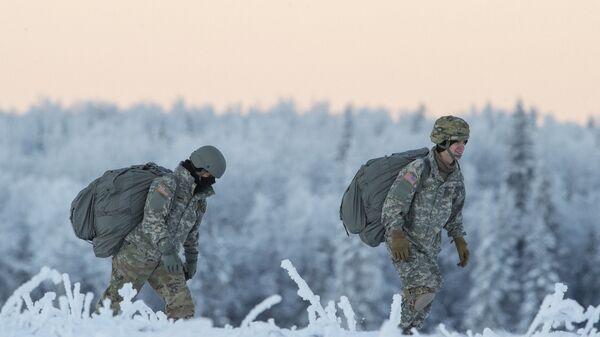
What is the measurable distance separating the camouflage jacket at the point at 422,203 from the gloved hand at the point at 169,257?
1.38 meters

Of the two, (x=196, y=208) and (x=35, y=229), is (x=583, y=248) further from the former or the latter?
(x=196, y=208)

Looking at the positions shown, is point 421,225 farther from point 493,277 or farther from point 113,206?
point 493,277

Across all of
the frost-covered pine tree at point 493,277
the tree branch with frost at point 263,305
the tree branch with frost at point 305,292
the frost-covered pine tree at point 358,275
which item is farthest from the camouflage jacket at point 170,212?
the frost-covered pine tree at point 358,275

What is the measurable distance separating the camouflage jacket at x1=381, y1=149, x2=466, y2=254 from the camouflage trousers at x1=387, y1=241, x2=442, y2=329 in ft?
0.33

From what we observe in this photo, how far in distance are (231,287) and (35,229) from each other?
1782cm

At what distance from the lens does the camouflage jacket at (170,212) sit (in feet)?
25.7

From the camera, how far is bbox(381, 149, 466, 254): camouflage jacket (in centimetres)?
759

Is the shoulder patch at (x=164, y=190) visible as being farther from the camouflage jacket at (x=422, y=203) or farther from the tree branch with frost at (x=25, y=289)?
the tree branch with frost at (x=25, y=289)

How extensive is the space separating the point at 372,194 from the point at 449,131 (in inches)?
25.2

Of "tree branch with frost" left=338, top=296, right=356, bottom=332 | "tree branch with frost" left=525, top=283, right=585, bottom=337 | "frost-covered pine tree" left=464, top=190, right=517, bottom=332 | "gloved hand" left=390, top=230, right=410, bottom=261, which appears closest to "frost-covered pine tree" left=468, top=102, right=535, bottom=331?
"frost-covered pine tree" left=464, top=190, right=517, bottom=332

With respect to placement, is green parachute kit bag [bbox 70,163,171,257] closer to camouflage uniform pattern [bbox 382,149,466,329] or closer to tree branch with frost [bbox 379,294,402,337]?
camouflage uniform pattern [bbox 382,149,466,329]

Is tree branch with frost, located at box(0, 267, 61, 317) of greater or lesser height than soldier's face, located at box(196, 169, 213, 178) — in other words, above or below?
below

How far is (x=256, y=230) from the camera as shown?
4053 inches

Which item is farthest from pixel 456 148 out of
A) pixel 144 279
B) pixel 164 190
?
pixel 144 279
